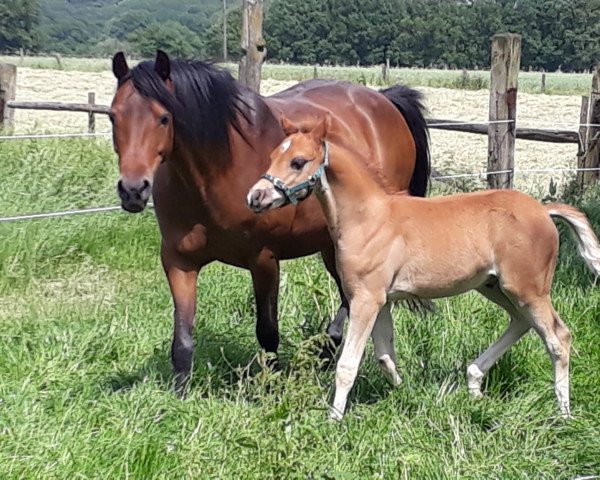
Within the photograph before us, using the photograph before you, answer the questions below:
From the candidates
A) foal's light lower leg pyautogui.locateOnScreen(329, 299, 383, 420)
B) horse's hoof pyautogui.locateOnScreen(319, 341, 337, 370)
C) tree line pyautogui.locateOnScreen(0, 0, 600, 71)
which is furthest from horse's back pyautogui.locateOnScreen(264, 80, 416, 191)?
tree line pyautogui.locateOnScreen(0, 0, 600, 71)

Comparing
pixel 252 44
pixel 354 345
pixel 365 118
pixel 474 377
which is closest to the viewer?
pixel 354 345

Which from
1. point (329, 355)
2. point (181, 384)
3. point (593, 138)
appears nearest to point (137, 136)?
point (181, 384)

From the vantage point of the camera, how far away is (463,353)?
5023mm

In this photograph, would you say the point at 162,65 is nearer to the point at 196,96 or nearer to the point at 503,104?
the point at 196,96

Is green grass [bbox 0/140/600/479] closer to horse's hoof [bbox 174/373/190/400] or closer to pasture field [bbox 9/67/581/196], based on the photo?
horse's hoof [bbox 174/373/190/400]

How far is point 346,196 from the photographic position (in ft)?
13.7

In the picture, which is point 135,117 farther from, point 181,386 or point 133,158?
point 181,386

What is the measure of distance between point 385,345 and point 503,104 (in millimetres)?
4842

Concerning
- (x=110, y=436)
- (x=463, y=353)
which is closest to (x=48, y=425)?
(x=110, y=436)

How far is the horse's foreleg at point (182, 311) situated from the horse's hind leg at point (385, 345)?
96cm

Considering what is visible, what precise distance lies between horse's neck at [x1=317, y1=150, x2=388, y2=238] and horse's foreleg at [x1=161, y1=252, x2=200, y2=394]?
2.88ft

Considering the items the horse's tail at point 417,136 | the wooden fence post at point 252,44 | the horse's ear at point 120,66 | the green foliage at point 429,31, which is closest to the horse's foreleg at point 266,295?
the horse's ear at point 120,66

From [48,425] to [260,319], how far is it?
1436 mm

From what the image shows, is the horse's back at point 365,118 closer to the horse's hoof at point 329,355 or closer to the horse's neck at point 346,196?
the horse's hoof at point 329,355
